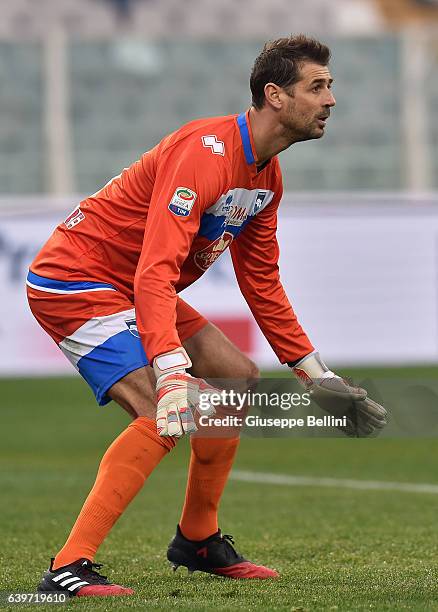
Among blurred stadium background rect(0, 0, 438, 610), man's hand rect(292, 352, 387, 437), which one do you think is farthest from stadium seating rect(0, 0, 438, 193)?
man's hand rect(292, 352, 387, 437)

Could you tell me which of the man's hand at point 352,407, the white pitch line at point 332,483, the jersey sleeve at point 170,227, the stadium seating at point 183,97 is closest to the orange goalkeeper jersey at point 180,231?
the jersey sleeve at point 170,227

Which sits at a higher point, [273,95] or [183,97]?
[273,95]

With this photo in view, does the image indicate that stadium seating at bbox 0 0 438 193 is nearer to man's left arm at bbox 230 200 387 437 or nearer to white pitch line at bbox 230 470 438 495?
white pitch line at bbox 230 470 438 495

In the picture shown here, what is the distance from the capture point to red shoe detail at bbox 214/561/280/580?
5.55 metres

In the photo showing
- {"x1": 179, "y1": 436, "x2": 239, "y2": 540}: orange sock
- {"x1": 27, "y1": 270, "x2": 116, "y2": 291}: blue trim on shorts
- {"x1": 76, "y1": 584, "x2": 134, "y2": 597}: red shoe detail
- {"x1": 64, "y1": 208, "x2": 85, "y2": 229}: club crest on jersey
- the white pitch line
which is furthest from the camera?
the white pitch line

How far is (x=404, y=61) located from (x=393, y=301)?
6733mm

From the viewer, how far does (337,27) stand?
25.3 m

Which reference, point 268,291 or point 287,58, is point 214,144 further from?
point 268,291

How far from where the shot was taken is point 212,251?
5.36 meters

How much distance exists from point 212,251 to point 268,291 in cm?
48

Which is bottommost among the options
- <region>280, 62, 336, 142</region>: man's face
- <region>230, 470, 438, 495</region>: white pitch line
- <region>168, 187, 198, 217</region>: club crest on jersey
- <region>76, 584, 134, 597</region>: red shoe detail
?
<region>230, 470, 438, 495</region>: white pitch line

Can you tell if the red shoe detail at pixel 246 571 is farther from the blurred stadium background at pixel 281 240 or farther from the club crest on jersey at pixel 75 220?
the club crest on jersey at pixel 75 220

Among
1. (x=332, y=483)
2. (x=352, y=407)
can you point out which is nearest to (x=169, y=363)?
(x=352, y=407)

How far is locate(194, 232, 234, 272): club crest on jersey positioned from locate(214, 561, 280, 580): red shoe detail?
1.26m
